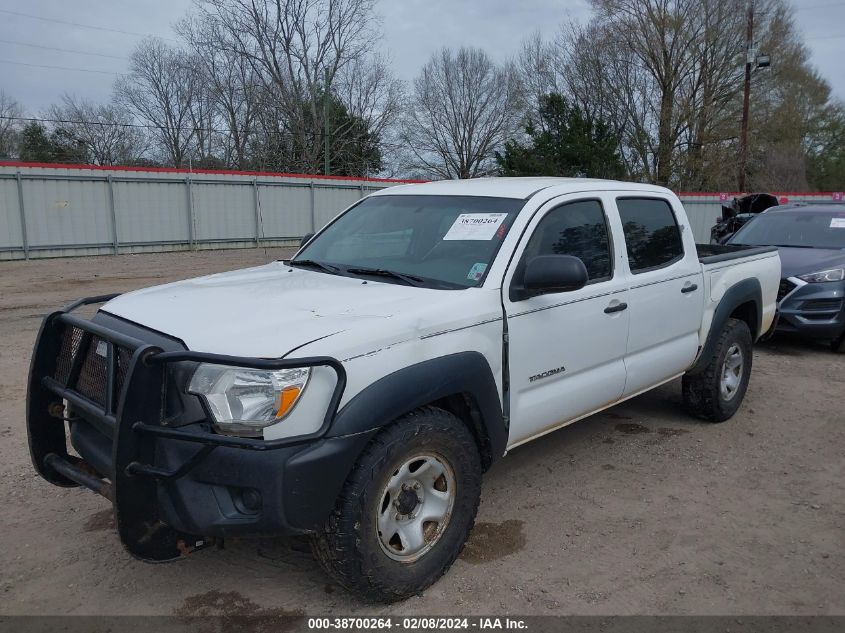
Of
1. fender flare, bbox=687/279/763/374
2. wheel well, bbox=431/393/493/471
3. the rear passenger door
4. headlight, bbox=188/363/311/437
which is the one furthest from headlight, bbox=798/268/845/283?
headlight, bbox=188/363/311/437

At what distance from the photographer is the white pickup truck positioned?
2.62m

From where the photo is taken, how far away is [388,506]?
298 centimetres

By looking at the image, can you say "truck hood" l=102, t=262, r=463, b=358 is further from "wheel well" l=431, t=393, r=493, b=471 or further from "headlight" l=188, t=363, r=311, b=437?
"wheel well" l=431, t=393, r=493, b=471

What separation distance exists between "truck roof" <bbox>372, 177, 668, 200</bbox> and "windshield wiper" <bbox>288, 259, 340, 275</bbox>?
0.75 meters

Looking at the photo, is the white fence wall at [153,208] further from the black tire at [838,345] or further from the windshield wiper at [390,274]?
the windshield wiper at [390,274]

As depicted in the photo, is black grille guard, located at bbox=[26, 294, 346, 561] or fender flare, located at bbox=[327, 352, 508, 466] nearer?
black grille guard, located at bbox=[26, 294, 346, 561]

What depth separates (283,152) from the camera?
40.9 m

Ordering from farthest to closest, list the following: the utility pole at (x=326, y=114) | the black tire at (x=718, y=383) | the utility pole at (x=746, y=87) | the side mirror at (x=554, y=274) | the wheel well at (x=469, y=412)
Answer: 1. the utility pole at (x=326, y=114)
2. the utility pole at (x=746, y=87)
3. the black tire at (x=718, y=383)
4. the side mirror at (x=554, y=274)
5. the wheel well at (x=469, y=412)

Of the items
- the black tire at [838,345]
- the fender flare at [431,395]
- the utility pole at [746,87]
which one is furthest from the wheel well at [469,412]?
the utility pole at [746,87]

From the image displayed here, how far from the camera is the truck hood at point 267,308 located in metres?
2.76

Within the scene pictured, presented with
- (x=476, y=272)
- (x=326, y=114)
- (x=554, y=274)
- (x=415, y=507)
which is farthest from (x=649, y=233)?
(x=326, y=114)

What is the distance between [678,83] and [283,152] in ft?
74.1

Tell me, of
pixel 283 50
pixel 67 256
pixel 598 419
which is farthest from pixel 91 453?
pixel 283 50

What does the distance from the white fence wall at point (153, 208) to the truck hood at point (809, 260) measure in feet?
45.3
